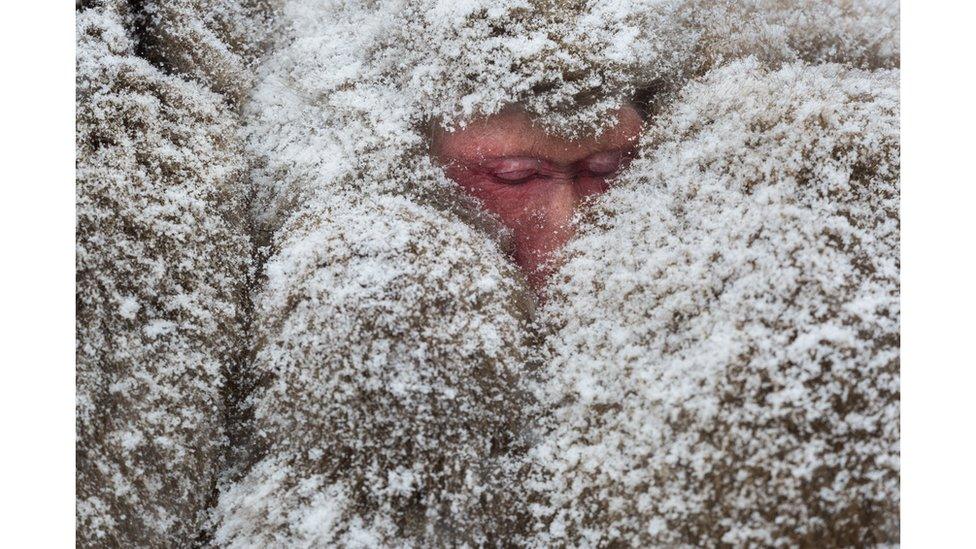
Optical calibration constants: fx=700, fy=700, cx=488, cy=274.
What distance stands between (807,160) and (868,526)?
0.41 metres

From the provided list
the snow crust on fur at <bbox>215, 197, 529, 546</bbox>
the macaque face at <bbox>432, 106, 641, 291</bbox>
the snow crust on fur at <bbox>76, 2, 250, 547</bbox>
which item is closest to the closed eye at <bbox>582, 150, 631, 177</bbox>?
the macaque face at <bbox>432, 106, 641, 291</bbox>

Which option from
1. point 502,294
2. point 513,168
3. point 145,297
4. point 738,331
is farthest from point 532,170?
point 145,297

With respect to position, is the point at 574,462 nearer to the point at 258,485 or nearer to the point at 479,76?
the point at 258,485

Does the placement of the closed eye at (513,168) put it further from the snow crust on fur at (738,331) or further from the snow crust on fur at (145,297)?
the snow crust on fur at (145,297)

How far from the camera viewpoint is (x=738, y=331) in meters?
0.76

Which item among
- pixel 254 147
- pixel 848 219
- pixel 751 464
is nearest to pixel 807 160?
pixel 848 219

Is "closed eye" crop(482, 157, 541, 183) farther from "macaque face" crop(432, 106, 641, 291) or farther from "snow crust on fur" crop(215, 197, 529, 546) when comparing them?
"snow crust on fur" crop(215, 197, 529, 546)

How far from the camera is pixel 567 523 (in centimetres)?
79

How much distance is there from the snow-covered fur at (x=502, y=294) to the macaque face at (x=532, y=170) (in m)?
0.02

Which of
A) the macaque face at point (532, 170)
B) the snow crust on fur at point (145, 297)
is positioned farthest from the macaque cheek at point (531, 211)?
the snow crust on fur at point (145, 297)

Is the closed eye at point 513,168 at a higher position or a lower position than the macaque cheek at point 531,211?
higher

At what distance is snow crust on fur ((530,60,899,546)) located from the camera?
701 mm

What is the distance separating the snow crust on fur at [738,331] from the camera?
701 mm

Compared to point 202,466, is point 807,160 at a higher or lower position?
higher
